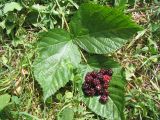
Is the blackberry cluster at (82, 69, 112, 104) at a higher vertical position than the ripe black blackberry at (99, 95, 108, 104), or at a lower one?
higher

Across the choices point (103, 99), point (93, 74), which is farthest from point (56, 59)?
point (103, 99)

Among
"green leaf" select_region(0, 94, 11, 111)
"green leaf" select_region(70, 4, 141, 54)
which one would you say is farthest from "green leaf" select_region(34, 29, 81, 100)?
"green leaf" select_region(0, 94, 11, 111)

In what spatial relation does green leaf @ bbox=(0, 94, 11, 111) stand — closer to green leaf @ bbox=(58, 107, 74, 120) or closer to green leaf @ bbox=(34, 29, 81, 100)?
green leaf @ bbox=(34, 29, 81, 100)

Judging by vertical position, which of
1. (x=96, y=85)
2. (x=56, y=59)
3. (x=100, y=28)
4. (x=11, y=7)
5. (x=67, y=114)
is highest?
(x=11, y=7)

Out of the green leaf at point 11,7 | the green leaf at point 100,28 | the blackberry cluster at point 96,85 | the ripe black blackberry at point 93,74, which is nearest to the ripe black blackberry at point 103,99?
the blackberry cluster at point 96,85

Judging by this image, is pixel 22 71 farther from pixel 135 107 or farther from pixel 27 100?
pixel 135 107

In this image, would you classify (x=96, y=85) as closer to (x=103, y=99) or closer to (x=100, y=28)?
(x=103, y=99)
